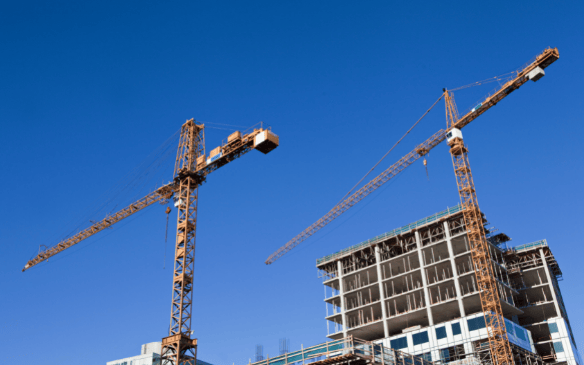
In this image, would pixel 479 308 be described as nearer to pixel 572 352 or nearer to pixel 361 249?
pixel 572 352

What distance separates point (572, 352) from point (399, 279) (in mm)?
30392

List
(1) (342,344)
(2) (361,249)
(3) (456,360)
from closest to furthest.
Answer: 1. (1) (342,344)
2. (3) (456,360)
3. (2) (361,249)

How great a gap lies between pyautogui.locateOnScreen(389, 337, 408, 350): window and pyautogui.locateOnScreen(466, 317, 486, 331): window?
11.9 metres

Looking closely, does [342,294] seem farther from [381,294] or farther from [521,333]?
[521,333]

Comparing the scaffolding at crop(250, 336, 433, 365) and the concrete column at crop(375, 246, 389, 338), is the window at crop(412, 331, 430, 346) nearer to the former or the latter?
the concrete column at crop(375, 246, 389, 338)

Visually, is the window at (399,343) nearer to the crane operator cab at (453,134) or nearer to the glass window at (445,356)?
the glass window at (445,356)

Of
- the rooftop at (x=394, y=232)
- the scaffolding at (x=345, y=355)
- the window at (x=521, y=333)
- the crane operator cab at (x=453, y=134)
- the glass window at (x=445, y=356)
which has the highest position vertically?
the crane operator cab at (x=453, y=134)

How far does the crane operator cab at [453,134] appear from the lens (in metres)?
102

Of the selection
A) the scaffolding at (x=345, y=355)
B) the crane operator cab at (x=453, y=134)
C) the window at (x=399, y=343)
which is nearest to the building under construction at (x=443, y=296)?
the window at (x=399, y=343)

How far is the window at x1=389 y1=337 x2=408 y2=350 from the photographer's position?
96812mm

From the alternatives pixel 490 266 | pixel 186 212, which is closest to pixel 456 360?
pixel 490 266

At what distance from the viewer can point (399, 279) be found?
105062 millimetres

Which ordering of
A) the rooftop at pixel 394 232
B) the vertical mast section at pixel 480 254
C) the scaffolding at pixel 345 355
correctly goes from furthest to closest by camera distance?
the rooftop at pixel 394 232
the vertical mast section at pixel 480 254
the scaffolding at pixel 345 355

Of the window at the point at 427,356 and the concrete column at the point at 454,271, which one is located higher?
the concrete column at the point at 454,271
